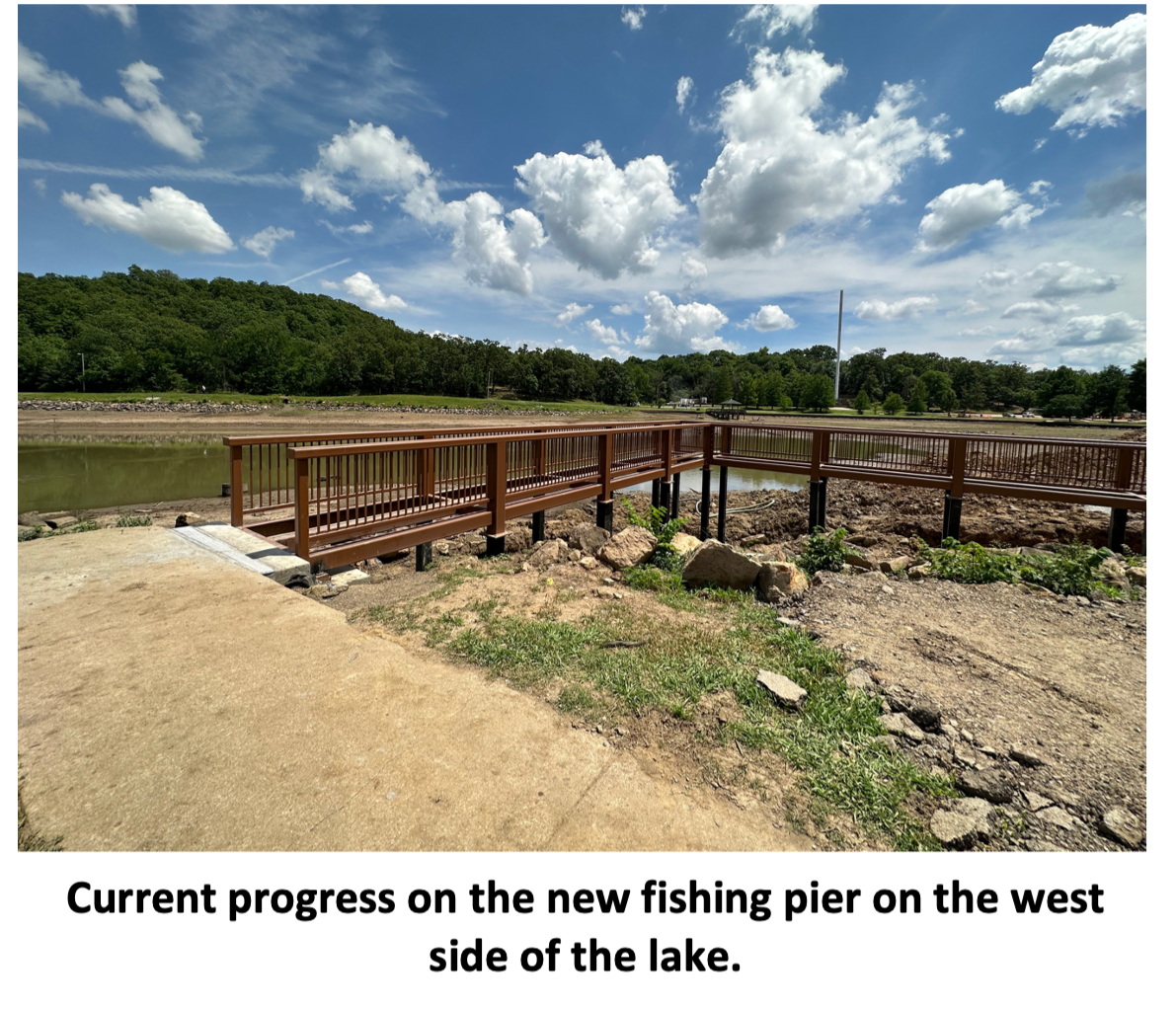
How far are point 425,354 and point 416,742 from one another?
283 ft

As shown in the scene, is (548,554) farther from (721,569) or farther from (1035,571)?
(1035,571)

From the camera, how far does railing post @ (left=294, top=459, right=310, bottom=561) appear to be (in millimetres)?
5031

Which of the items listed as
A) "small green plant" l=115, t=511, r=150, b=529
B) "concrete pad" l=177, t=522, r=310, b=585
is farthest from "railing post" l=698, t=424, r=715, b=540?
"small green plant" l=115, t=511, r=150, b=529

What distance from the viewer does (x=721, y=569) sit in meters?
6.14

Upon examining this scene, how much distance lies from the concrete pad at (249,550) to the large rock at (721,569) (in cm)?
407

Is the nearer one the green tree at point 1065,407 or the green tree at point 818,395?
the green tree at point 1065,407

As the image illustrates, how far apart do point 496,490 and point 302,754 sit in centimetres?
491

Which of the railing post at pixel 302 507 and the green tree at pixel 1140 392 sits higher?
the green tree at pixel 1140 392

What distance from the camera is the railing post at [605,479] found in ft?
31.6

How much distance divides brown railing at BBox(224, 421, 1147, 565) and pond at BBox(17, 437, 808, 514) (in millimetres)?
3950

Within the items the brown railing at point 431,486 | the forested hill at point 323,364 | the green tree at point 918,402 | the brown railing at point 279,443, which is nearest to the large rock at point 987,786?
the brown railing at point 431,486

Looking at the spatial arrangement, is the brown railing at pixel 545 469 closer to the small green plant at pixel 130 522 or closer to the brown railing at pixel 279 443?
the brown railing at pixel 279 443
